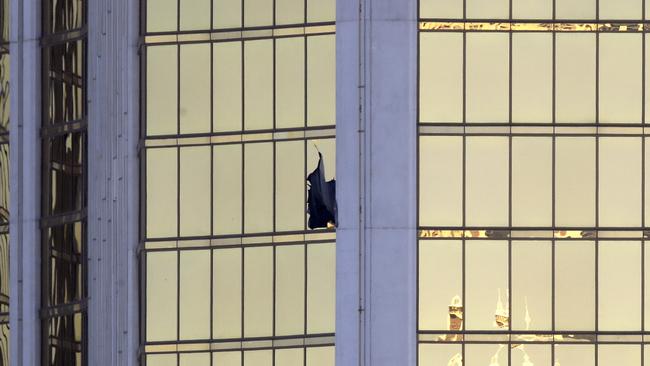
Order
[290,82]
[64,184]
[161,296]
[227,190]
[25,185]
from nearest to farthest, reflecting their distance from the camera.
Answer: [290,82] < [227,190] < [161,296] < [64,184] < [25,185]

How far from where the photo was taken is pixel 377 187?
61125 millimetres

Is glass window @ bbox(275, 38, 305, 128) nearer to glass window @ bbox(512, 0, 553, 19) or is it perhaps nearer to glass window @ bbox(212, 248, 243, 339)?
glass window @ bbox(212, 248, 243, 339)

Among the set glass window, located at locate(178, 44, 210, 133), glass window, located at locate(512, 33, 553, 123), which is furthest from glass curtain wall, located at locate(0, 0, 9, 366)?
glass window, located at locate(512, 33, 553, 123)

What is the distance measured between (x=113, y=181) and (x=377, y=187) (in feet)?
28.0

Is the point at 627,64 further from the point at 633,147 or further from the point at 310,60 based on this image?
the point at 310,60

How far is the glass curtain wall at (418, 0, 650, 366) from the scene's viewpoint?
61500 millimetres

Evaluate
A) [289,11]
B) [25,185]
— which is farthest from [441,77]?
[25,185]

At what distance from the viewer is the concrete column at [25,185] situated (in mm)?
70375

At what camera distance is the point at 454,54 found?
6188 centimetres

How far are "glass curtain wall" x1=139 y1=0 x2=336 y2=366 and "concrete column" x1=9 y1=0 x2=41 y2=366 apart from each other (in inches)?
243

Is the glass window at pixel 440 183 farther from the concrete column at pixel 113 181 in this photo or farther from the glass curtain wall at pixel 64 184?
the glass curtain wall at pixel 64 184

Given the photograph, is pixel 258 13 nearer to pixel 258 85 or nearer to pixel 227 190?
pixel 258 85

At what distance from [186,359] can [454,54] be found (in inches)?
421

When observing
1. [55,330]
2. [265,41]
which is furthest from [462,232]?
[55,330]
